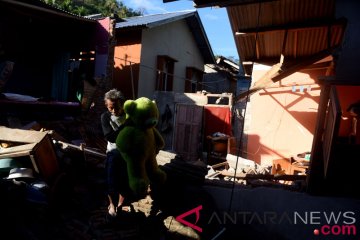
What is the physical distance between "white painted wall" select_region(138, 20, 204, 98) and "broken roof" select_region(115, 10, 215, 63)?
1.09ft

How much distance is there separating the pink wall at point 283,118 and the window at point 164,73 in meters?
5.20

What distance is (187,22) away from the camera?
1588 centimetres

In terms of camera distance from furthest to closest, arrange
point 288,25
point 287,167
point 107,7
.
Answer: point 107,7 → point 287,167 → point 288,25

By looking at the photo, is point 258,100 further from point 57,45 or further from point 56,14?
point 57,45

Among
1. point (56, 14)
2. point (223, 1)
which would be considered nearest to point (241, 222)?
point (223, 1)

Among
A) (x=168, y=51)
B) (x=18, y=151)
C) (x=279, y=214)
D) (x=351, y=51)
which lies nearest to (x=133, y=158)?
(x=18, y=151)

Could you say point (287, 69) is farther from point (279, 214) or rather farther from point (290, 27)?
point (279, 214)

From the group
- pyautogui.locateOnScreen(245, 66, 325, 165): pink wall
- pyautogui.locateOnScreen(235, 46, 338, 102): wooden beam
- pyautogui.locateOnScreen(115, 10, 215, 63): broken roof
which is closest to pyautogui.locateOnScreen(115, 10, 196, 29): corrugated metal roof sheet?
pyautogui.locateOnScreen(115, 10, 215, 63): broken roof

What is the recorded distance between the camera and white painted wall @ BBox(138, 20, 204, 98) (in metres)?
12.3

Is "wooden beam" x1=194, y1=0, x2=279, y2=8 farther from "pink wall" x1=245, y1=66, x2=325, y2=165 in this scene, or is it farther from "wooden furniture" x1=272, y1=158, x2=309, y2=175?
"pink wall" x1=245, y1=66, x2=325, y2=165

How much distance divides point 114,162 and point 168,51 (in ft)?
36.4

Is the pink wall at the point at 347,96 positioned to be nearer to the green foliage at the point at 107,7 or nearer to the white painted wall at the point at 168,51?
the white painted wall at the point at 168,51

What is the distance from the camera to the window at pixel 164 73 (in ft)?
44.0

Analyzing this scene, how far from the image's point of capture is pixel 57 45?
1013 cm
